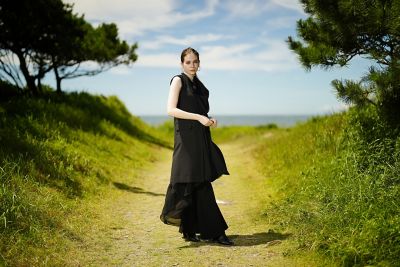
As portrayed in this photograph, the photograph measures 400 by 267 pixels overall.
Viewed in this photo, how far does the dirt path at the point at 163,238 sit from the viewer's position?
4977 mm

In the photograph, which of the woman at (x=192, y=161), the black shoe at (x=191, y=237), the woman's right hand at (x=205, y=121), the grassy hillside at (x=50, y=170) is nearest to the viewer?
the woman's right hand at (x=205, y=121)

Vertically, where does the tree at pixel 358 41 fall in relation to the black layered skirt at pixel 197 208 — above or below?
above

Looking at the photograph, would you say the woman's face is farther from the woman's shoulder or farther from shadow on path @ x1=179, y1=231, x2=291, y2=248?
shadow on path @ x1=179, y1=231, x2=291, y2=248

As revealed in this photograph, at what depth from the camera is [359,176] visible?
19.8ft

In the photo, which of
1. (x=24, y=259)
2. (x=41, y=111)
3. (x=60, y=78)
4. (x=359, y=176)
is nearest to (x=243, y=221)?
(x=359, y=176)

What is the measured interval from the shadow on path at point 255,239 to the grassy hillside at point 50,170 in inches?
66.9

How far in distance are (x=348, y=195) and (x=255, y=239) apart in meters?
1.32

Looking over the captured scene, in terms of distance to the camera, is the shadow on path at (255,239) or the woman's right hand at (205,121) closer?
the woman's right hand at (205,121)

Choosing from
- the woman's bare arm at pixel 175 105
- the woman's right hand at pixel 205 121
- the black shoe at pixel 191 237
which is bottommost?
the black shoe at pixel 191 237

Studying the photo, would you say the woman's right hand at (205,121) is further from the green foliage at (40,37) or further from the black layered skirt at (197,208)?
the green foliage at (40,37)

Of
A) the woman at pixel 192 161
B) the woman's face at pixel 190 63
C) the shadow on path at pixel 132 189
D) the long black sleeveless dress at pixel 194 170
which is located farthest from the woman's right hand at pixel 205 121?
the shadow on path at pixel 132 189

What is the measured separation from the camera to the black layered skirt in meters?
5.43

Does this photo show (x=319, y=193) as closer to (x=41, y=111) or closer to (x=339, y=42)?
(x=339, y=42)

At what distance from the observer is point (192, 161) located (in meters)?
5.32
